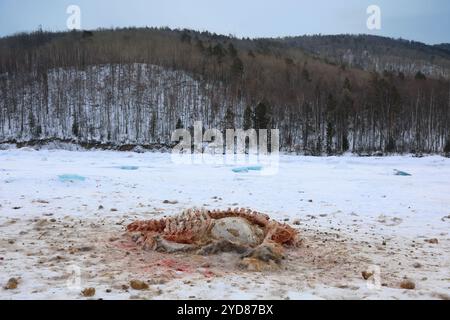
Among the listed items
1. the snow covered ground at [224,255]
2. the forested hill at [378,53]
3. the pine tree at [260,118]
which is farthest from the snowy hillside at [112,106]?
the forested hill at [378,53]

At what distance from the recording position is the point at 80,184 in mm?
14195

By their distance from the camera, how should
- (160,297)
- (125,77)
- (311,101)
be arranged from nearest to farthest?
1. (160,297)
2. (311,101)
3. (125,77)

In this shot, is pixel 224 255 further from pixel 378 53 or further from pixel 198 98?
pixel 378 53

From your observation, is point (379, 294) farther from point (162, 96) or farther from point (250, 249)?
point (162, 96)

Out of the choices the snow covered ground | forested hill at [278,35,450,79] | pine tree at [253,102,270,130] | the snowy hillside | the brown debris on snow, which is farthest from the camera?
forested hill at [278,35,450,79]

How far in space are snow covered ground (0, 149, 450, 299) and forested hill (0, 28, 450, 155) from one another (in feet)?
144

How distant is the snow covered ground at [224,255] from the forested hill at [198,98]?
43.9 m

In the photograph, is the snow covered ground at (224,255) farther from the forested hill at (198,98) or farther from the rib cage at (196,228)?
the forested hill at (198,98)

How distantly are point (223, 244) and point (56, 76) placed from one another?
8840cm

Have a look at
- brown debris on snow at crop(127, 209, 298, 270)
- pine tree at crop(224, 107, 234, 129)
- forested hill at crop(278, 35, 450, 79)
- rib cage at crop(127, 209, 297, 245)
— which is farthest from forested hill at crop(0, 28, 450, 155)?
brown debris on snow at crop(127, 209, 298, 270)

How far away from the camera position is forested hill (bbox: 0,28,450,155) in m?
67.1

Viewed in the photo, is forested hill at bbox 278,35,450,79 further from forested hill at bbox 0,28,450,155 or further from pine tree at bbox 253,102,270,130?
pine tree at bbox 253,102,270,130
